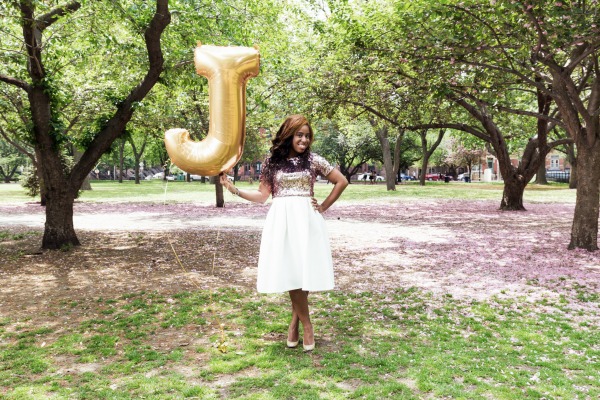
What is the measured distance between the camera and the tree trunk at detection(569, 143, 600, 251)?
409 inches

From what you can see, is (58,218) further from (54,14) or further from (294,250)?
(294,250)

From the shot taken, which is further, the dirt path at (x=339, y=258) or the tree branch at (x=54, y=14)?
the tree branch at (x=54, y=14)

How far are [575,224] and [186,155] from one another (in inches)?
388

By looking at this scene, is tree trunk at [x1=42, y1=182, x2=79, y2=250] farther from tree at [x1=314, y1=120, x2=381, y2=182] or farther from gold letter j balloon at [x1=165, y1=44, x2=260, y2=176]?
tree at [x1=314, y1=120, x2=381, y2=182]

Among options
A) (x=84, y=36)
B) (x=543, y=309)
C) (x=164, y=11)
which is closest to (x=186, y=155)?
(x=543, y=309)

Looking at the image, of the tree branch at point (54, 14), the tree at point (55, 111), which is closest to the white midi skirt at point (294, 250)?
the tree at point (55, 111)

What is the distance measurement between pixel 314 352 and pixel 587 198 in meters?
8.60

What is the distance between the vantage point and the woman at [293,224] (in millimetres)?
4680

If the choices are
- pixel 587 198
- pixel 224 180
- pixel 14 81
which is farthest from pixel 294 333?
pixel 14 81

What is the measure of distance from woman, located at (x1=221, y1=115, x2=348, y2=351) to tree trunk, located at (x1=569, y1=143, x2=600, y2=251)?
27.0ft

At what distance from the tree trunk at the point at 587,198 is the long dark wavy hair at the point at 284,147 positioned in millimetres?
8378

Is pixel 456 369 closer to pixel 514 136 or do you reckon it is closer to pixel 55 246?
pixel 55 246

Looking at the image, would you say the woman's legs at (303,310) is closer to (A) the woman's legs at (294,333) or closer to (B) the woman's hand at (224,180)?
(A) the woman's legs at (294,333)

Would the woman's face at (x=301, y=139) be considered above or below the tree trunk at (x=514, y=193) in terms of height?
above
